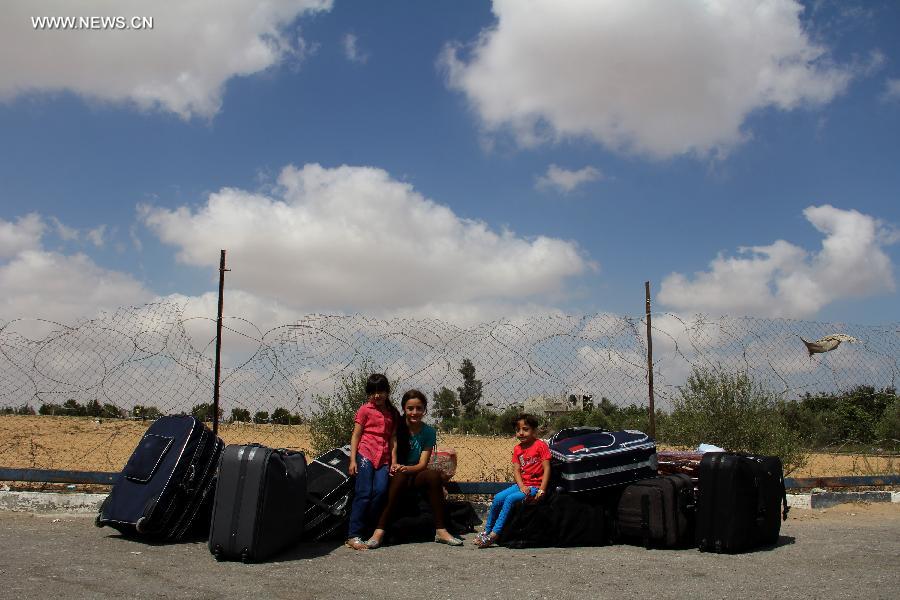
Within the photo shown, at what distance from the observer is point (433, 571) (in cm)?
480

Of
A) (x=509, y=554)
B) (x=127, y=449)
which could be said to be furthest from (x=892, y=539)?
(x=127, y=449)

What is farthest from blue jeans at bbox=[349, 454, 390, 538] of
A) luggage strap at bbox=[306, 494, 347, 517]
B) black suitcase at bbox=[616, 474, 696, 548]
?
black suitcase at bbox=[616, 474, 696, 548]

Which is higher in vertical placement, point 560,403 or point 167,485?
point 560,403

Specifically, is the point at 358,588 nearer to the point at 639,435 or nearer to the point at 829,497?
the point at 639,435

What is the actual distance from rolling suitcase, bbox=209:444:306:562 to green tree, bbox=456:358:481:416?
280cm

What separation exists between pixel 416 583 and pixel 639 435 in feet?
9.07

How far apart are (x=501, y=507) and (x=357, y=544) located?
1.20 meters

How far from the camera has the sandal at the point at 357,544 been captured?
5.55 metres

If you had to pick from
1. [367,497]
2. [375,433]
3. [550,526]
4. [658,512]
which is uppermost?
[375,433]

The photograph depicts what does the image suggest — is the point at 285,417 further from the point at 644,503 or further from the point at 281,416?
the point at 644,503

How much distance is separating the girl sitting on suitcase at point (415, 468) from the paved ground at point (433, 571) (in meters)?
0.17

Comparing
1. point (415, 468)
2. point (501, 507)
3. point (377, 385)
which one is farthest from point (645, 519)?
point (377, 385)

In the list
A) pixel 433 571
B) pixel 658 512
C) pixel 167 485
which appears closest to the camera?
pixel 433 571

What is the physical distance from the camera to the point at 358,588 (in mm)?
4270
